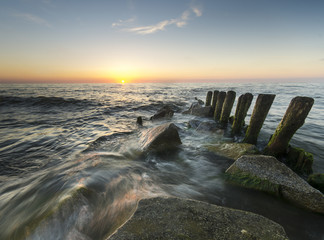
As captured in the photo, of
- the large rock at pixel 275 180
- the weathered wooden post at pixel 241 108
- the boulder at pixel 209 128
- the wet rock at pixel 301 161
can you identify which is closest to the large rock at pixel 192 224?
the large rock at pixel 275 180

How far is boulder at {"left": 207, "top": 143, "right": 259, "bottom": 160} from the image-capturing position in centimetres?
519

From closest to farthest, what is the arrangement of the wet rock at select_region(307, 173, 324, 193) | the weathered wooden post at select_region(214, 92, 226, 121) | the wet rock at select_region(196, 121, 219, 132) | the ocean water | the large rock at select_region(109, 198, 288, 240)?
the large rock at select_region(109, 198, 288, 240) < the ocean water < the wet rock at select_region(307, 173, 324, 193) < the wet rock at select_region(196, 121, 219, 132) < the weathered wooden post at select_region(214, 92, 226, 121)

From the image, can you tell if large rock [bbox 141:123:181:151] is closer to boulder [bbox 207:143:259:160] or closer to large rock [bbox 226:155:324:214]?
boulder [bbox 207:143:259:160]

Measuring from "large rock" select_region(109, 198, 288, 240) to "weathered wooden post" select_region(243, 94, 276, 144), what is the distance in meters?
4.49

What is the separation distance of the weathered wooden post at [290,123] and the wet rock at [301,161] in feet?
0.98

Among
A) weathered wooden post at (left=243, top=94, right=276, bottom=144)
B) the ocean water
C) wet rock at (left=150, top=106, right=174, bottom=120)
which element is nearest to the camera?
the ocean water

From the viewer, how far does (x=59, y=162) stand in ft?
18.3

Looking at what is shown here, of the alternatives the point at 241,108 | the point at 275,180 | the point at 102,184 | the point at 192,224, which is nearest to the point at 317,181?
the point at 275,180

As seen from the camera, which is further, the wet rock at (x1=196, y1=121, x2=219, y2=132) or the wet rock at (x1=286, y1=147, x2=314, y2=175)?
the wet rock at (x1=196, y1=121, x2=219, y2=132)

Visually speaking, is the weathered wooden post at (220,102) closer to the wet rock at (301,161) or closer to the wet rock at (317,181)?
the wet rock at (301,161)

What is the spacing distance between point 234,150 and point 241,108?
2616mm

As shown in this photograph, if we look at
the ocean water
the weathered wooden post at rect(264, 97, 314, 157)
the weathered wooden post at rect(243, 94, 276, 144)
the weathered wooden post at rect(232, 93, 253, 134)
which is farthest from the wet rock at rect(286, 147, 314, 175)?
the weathered wooden post at rect(232, 93, 253, 134)

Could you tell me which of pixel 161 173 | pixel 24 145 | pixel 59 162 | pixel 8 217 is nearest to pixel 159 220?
pixel 161 173

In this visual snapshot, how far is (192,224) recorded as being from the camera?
2076 millimetres
